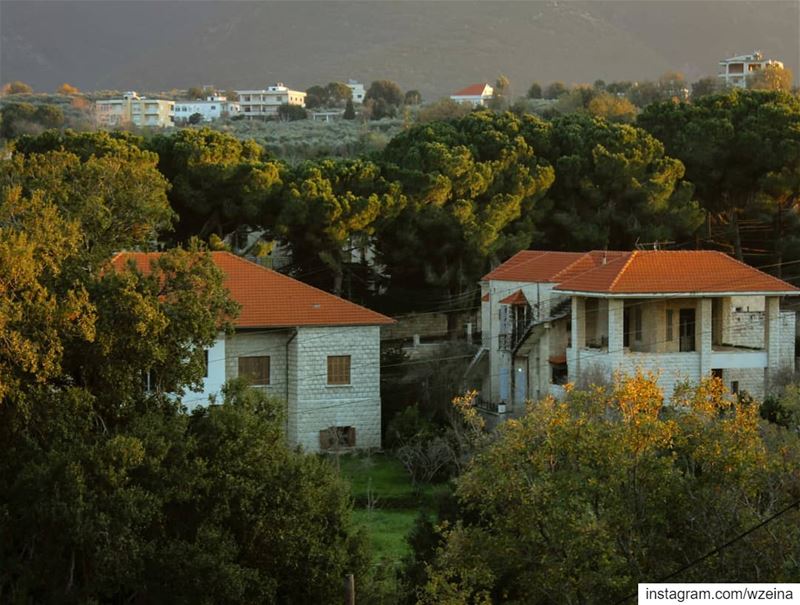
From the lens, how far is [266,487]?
20.9m

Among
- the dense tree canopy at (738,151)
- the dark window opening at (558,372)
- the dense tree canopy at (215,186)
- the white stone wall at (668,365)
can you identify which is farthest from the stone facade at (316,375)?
the dense tree canopy at (738,151)

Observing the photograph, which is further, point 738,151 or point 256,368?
point 738,151

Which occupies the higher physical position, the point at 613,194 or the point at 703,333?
the point at 613,194

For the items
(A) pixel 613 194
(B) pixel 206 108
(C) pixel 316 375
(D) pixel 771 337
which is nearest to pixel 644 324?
(D) pixel 771 337

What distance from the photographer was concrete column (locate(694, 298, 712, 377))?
3491 cm

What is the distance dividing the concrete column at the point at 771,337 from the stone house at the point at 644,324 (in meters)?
0.02

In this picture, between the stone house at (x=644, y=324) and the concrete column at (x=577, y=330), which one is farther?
the concrete column at (x=577, y=330)

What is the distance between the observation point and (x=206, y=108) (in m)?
134

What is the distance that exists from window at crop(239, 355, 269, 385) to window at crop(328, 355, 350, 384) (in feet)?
5.16

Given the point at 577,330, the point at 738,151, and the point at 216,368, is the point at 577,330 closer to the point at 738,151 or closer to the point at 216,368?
the point at 216,368

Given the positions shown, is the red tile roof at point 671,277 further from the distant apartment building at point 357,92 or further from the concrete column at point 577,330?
the distant apartment building at point 357,92

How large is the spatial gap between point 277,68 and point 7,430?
169 meters

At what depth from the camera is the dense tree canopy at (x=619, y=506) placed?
16766 millimetres

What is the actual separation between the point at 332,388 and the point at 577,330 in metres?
6.19
